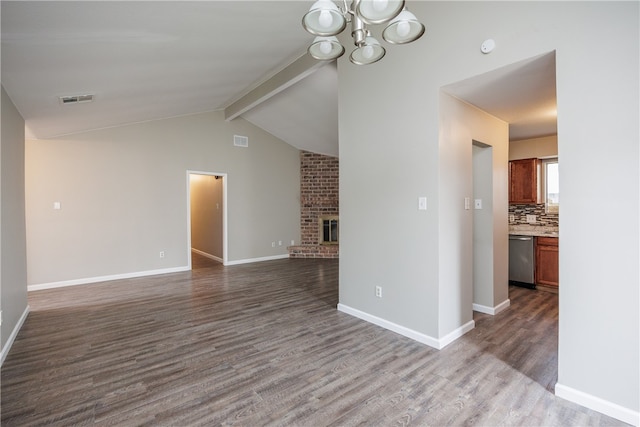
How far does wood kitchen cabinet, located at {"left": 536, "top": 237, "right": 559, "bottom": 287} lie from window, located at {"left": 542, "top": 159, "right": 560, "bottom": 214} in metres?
0.76

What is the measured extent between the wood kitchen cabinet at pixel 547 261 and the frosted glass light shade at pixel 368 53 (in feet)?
13.1

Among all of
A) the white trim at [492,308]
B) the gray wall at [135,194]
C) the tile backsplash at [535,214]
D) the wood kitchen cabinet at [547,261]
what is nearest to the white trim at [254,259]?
the gray wall at [135,194]

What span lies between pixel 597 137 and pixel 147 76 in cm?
405

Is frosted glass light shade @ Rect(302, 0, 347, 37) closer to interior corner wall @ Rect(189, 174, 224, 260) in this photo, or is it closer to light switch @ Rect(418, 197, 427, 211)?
light switch @ Rect(418, 197, 427, 211)

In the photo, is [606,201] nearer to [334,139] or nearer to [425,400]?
[425,400]

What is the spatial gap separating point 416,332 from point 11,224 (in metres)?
3.97

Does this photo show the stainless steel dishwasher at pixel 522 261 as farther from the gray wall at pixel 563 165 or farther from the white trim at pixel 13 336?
the white trim at pixel 13 336

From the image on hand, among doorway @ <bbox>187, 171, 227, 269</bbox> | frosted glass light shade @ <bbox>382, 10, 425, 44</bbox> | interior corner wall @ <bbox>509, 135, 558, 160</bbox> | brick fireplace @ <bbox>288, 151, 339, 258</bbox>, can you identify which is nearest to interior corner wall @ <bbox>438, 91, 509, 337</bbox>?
frosted glass light shade @ <bbox>382, 10, 425, 44</bbox>

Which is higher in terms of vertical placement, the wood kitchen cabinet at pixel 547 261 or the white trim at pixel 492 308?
the wood kitchen cabinet at pixel 547 261

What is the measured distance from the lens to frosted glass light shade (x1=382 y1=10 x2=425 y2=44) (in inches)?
66.2

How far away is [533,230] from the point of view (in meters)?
4.58

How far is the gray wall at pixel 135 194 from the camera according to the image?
15.5ft

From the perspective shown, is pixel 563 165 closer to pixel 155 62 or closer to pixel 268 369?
pixel 268 369

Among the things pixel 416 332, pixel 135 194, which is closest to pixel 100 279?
pixel 135 194
